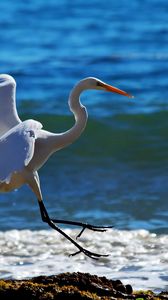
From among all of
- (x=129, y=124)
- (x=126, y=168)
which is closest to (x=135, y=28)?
(x=129, y=124)

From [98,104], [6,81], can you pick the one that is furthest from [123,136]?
[6,81]

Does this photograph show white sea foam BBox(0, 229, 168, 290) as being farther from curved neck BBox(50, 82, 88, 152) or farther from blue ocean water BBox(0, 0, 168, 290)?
curved neck BBox(50, 82, 88, 152)

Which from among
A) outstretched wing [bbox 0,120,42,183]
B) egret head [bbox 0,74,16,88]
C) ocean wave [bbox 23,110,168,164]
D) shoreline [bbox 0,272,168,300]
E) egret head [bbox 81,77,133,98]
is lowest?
shoreline [bbox 0,272,168,300]

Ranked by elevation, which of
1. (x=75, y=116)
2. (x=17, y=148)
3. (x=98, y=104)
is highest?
(x=98, y=104)

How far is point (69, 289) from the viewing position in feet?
14.0

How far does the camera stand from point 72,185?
26.4 ft

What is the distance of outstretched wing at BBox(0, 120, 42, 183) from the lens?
4730 millimetres

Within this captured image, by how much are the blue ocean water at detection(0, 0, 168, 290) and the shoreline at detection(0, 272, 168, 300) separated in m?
2.02

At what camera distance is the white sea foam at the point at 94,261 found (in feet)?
17.9

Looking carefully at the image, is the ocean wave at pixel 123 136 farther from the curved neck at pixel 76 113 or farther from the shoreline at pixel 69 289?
the shoreline at pixel 69 289

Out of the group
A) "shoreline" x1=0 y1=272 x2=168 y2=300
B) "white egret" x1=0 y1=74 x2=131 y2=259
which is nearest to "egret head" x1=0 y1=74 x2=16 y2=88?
"white egret" x1=0 y1=74 x2=131 y2=259

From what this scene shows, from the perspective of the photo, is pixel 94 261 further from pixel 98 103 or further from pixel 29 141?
pixel 98 103

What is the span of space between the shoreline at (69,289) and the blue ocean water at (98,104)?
2.02m

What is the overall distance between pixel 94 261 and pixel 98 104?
17.0 feet
